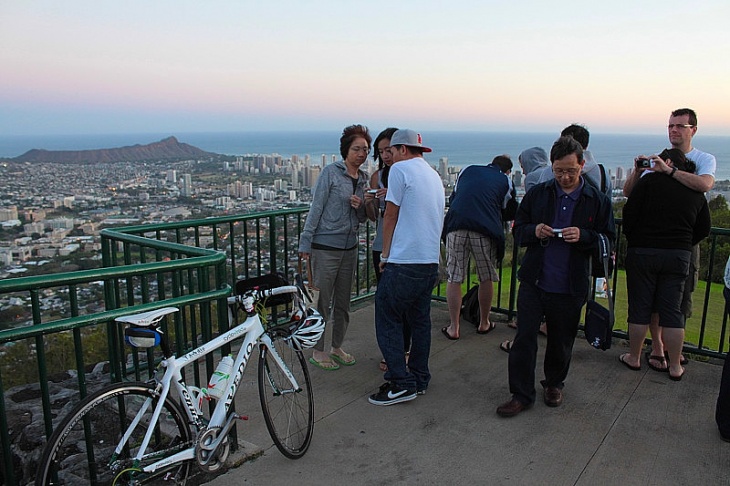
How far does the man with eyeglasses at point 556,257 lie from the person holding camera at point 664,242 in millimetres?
808

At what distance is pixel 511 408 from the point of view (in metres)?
4.08

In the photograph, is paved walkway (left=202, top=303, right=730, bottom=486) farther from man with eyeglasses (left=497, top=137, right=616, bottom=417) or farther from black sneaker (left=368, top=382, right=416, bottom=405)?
man with eyeglasses (left=497, top=137, right=616, bottom=417)

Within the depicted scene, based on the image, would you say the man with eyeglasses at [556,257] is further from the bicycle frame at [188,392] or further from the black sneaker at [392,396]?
the bicycle frame at [188,392]

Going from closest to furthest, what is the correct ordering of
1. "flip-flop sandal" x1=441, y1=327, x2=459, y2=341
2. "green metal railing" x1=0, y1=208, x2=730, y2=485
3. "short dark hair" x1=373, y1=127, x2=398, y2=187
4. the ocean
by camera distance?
1. "green metal railing" x1=0, y1=208, x2=730, y2=485
2. "short dark hair" x1=373, y1=127, x2=398, y2=187
3. "flip-flop sandal" x1=441, y1=327, x2=459, y2=341
4. the ocean

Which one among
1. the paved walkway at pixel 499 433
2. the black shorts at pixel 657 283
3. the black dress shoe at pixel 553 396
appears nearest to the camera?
the paved walkway at pixel 499 433

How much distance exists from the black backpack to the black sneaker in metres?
2.00

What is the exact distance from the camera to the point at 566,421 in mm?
4016

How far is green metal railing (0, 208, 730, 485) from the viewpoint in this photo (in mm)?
2604

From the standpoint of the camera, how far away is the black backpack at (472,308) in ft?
20.0

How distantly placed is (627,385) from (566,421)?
968 mm

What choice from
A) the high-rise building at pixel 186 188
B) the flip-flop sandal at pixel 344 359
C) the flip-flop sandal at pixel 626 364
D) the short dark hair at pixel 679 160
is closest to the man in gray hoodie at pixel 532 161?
the short dark hair at pixel 679 160

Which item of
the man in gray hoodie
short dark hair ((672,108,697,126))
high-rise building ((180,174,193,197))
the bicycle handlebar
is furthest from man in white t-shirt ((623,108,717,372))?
high-rise building ((180,174,193,197))

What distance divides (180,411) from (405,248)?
1.88 m

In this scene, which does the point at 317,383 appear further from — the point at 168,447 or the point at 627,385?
the point at 627,385
